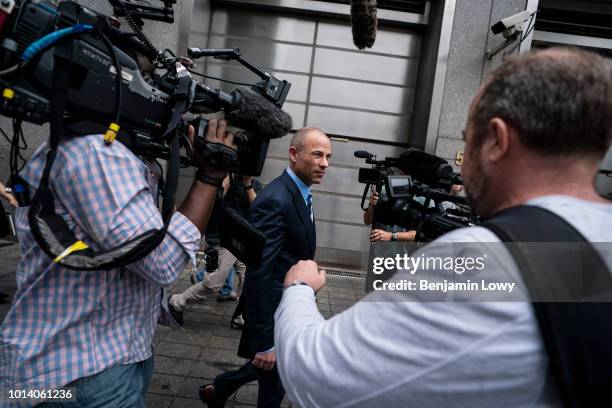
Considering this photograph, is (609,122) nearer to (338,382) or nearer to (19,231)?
(338,382)

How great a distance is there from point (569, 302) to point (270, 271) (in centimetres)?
174

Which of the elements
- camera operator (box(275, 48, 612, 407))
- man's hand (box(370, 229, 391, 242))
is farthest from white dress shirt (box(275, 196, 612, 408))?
man's hand (box(370, 229, 391, 242))

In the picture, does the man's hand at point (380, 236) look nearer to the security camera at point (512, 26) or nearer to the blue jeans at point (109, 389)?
the blue jeans at point (109, 389)

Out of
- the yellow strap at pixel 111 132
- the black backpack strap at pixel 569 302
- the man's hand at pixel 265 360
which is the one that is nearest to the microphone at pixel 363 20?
the yellow strap at pixel 111 132

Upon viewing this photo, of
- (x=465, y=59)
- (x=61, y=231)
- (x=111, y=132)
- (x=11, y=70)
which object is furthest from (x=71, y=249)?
(x=465, y=59)

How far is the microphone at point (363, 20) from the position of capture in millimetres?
1471

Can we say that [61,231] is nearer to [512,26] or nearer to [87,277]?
[87,277]

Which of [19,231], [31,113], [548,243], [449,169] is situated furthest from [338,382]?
[449,169]

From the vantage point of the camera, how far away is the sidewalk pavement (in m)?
3.05

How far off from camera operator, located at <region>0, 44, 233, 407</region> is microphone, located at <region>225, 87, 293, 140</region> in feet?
0.37

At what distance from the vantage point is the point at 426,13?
7.22 metres

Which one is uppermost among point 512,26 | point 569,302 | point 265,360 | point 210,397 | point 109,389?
point 512,26

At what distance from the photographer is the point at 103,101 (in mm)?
1141

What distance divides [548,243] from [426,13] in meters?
7.45
